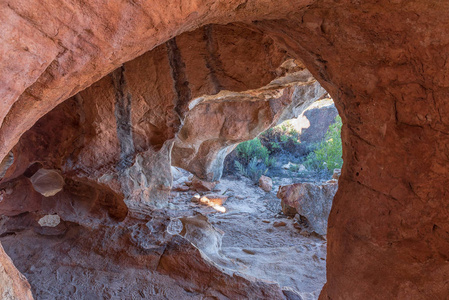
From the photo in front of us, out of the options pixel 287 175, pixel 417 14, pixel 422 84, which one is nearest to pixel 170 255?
pixel 422 84

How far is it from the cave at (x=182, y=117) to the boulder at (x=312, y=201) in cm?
288

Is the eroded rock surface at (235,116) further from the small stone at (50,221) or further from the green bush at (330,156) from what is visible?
the green bush at (330,156)

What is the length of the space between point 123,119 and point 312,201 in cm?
418

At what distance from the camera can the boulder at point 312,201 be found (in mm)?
5369

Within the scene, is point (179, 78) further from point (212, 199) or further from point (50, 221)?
point (212, 199)

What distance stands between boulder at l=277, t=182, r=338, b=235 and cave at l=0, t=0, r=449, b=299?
9.44ft

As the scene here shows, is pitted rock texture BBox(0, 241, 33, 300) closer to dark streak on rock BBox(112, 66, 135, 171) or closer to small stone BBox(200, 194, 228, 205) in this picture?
dark streak on rock BBox(112, 66, 135, 171)

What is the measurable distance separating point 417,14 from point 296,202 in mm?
4798

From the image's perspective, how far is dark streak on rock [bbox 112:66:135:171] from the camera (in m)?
2.81

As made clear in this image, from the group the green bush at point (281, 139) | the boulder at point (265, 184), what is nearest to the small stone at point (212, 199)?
the boulder at point (265, 184)

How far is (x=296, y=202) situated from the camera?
5.66 metres

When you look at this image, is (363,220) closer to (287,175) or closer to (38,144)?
(38,144)

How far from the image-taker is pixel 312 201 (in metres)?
5.57

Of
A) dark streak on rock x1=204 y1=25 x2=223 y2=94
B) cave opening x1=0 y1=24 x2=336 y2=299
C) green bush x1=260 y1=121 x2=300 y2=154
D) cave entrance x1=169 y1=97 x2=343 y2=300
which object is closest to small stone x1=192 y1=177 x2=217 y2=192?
Answer: cave entrance x1=169 y1=97 x2=343 y2=300
